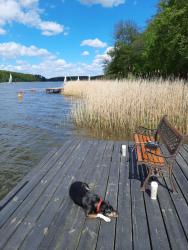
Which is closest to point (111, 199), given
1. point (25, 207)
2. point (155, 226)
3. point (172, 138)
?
point (155, 226)

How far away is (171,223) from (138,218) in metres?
0.34

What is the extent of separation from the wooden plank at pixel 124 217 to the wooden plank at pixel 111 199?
51 millimetres

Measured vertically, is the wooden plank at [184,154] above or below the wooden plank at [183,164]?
below

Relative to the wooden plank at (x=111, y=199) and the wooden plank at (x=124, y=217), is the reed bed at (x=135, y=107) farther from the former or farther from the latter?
the wooden plank at (x=124, y=217)

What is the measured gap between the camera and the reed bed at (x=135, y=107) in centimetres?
803

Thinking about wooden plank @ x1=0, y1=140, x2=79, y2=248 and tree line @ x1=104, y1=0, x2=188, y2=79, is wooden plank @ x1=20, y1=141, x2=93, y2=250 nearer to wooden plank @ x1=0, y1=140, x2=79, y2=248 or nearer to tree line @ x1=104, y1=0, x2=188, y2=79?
wooden plank @ x1=0, y1=140, x2=79, y2=248

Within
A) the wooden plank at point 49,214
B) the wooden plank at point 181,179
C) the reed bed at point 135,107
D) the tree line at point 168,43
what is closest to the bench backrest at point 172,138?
the wooden plank at point 181,179

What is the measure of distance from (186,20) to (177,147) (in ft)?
39.2

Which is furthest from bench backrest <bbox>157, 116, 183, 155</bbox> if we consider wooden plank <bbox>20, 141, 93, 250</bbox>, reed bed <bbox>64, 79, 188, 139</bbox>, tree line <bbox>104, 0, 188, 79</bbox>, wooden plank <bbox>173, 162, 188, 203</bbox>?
tree line <bbox>104, 0, 188, 79</bbox>

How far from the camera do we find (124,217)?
9.45 ft

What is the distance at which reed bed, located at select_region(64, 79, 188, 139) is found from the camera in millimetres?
8031

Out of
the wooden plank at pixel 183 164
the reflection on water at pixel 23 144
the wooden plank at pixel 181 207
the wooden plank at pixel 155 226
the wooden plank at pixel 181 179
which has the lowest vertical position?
the reflection on water at pixel 23 144

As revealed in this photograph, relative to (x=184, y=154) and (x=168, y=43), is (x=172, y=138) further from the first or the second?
(x=168, y=43)

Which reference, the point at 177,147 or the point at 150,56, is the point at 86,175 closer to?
the point at 177,147
